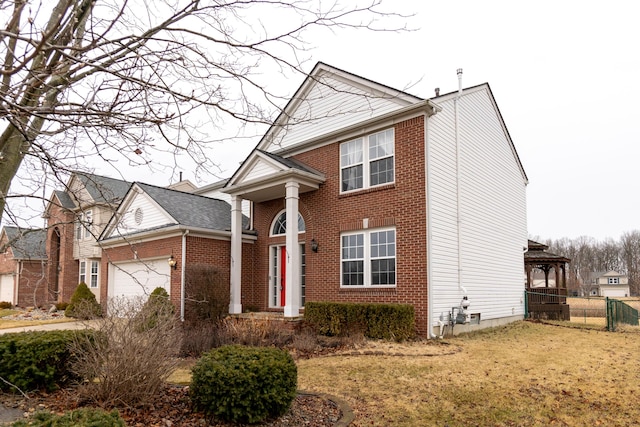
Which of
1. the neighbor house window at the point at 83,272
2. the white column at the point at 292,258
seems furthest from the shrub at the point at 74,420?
the neighbor house window at the point at 83,272

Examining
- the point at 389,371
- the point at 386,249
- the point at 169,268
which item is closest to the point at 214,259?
the point at 169,268

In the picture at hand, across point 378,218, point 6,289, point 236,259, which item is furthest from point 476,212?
point 6,289

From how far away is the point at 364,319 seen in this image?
11.4 meters

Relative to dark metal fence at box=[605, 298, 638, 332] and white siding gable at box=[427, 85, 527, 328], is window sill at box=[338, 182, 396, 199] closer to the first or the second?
white siding gable at box=[427, 85, 527, 328]

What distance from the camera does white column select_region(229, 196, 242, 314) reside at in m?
14.7

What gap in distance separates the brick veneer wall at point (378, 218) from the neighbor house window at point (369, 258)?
8.2 inches

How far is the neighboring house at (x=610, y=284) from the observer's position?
250ft

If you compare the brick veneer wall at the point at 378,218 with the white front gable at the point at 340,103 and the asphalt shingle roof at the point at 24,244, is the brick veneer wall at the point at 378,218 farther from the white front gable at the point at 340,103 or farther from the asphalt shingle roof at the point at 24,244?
the asphalt shingle roof at the point at 24,244

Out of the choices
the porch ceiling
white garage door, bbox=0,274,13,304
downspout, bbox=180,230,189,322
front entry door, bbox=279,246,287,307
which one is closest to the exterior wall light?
downspout, bbox=180,230,189,322

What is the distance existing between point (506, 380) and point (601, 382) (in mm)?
1475

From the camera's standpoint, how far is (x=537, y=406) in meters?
5.95

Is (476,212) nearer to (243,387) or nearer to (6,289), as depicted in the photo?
(243,387)

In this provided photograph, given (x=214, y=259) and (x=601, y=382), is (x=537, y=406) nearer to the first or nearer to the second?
(x=601, y=382)

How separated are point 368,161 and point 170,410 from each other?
9355 millimetres
